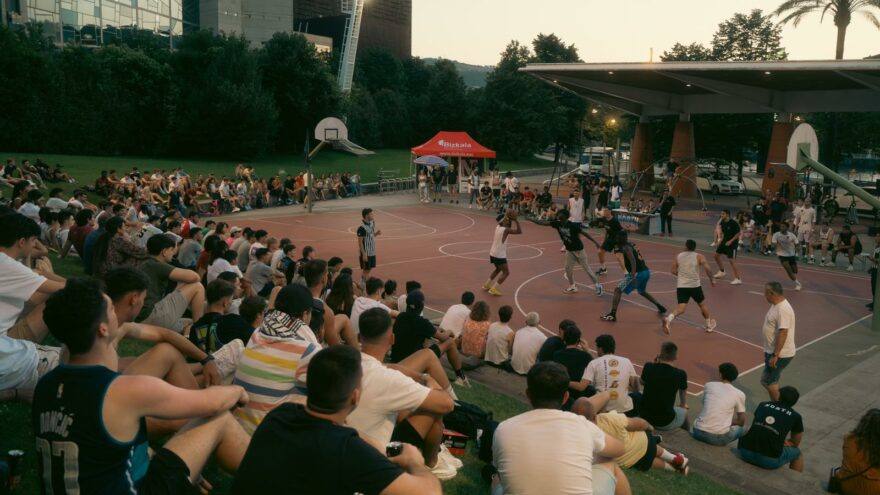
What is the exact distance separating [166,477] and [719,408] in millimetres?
7079

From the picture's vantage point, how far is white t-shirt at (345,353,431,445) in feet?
14.8

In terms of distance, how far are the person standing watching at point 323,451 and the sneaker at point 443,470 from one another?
2543 millimetres

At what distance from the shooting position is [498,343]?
10.9 meters

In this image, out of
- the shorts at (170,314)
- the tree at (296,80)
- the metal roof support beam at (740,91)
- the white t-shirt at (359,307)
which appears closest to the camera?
the shorts at (170,314)

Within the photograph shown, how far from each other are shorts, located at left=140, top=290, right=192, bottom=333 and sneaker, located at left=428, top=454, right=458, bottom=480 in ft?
13.4

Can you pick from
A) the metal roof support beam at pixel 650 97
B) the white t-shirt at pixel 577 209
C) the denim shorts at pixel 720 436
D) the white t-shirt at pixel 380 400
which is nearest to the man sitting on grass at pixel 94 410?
the white t-shirt at pixel 380 400

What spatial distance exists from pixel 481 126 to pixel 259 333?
6573 cm

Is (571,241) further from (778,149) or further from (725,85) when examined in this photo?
(778,149)

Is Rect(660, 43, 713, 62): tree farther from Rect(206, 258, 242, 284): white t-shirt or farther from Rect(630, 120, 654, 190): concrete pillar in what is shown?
Rect(206, 258, 242, 284): white t-shirt

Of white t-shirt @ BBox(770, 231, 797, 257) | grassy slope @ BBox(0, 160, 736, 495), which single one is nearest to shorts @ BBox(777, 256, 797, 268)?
white t-shirt @ BBox(770, 231, 797, 257)

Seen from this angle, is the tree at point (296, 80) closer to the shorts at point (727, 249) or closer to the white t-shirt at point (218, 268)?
the shorts at point (727, 249)

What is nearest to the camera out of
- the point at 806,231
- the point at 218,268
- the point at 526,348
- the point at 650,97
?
the point at 526,348

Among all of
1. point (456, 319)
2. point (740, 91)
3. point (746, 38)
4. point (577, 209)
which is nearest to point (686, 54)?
point (746, 38)

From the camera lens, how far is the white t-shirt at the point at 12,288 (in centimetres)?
532
